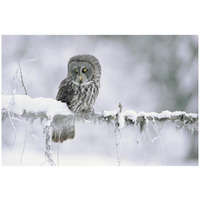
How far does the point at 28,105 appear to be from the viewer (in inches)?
118

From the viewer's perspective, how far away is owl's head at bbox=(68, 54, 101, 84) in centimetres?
430

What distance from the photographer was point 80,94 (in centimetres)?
422

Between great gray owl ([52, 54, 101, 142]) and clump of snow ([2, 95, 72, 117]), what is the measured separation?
95cm

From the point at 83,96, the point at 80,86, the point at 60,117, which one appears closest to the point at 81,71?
the point at 80,86

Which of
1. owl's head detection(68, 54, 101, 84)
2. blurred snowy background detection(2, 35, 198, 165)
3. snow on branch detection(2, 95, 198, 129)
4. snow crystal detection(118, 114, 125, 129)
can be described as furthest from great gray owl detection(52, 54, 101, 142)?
blurred snowy background detection(2, 35, 198, 165)

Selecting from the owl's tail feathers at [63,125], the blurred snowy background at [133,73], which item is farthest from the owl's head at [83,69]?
the blurred snowy background at [133,73]

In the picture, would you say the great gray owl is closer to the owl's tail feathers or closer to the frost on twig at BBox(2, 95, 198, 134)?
the owl's tail feathers

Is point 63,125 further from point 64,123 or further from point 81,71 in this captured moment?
point 81,71

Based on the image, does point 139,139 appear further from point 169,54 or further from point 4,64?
point 169,54

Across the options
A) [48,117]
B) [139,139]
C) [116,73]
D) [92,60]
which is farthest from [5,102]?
A: [116,73]

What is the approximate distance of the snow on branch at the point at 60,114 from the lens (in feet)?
9.59

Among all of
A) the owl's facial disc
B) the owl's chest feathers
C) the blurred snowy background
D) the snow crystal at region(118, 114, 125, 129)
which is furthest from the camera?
the blurred snowy background

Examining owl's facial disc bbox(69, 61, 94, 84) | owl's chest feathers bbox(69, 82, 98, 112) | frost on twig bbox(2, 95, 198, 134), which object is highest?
Result: owl's facial disc bbox(69, 61, 94, 84)

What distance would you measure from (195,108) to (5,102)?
6320 mm
